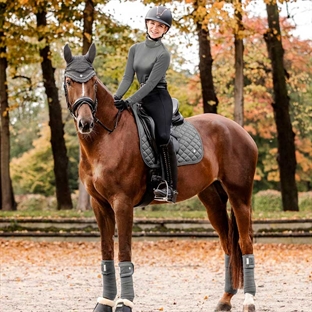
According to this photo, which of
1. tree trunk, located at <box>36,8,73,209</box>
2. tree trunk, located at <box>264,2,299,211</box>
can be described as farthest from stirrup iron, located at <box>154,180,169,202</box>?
tree trunk, located at <box>36,8,73,209</box>

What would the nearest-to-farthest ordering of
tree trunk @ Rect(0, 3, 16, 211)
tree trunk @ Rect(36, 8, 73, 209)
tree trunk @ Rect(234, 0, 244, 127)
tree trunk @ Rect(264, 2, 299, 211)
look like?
tree trunk @ Rect(234, 0, 244, 127) < tree trunk @ Rect(264, 2, 299, 211) < tree trunk @ Rect(0, 3, 16, 211) < tree trunk @ Rect(36, 8, 73, 209)

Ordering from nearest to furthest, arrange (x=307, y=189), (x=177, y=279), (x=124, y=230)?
(x=124, y=230) → (x=177, y=279) → (x=307, y=189)

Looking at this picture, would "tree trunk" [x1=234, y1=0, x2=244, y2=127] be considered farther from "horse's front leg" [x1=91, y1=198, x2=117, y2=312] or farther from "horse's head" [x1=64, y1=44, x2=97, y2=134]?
"horse's head" [x1=64, y1=44, x2=97, y2=134]

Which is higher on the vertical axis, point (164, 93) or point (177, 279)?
point (164, 93)

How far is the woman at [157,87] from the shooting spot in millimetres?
7891

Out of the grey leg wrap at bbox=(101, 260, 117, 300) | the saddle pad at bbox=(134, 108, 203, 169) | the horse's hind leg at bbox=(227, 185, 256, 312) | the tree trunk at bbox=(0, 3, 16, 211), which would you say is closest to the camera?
the grey leg wrap at bbox=(101, 260, 117, 300)

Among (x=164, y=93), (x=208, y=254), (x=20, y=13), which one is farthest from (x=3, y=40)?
(x=164, y=93)

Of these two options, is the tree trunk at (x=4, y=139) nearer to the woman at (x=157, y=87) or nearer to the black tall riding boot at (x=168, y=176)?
the woman at (x=157, y=87)

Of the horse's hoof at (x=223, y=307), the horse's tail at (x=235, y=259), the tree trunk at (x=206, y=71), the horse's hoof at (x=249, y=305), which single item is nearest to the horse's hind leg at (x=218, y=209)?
the horse's tail at (x=235, y=259)

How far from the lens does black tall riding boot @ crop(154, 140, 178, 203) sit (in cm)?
798

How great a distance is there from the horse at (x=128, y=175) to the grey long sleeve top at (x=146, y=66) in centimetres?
27

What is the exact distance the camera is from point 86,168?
7773 mm

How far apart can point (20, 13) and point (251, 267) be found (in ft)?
47.8

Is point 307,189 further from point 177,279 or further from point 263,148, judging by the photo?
point 177,279
